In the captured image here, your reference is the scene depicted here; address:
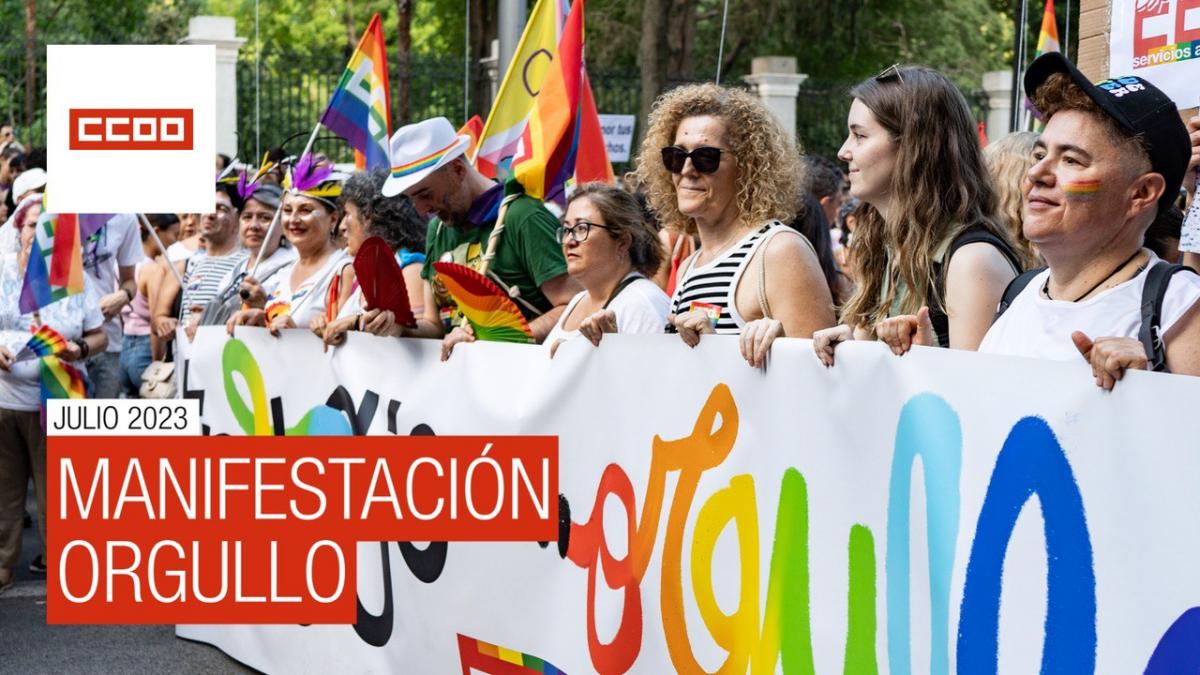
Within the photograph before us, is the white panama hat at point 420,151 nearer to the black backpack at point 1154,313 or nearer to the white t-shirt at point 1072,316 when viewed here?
the white t-shirt at point 1072,316

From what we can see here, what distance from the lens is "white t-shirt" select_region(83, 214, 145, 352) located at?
860 centimetres

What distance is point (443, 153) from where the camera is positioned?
5715 mm

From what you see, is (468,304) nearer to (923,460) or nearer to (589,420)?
(589,420)

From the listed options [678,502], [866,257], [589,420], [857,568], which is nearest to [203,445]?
[589,420]

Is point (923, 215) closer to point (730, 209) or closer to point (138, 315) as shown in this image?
point (730, 209)

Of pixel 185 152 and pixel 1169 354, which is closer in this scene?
pixel 1169 354

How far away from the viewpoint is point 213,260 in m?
8.35

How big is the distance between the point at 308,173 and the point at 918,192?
3889mm

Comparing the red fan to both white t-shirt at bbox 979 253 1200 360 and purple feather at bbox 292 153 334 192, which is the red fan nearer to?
purple feather at bbox 292 153 334 192

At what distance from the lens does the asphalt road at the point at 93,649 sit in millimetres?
6293

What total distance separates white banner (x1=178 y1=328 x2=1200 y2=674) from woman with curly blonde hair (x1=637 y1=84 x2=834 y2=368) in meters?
0.25

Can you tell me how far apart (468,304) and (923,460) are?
7.56 feet

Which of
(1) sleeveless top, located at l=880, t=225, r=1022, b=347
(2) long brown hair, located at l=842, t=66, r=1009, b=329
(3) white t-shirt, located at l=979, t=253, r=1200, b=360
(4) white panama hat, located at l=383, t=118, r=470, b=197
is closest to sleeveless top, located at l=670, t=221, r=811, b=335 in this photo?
(2) long brown hair, located at l=842, t=66, r=1009, b=329

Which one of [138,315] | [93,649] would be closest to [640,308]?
[93,649]
